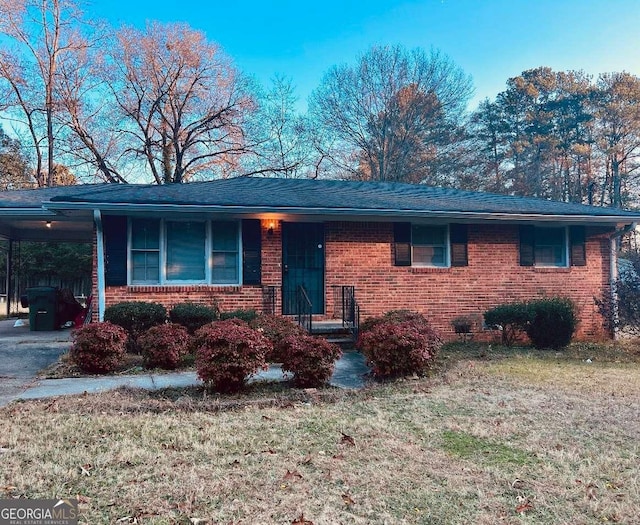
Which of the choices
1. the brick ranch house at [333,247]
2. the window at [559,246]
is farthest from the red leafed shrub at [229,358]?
the window at [559,246]

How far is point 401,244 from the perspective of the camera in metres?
10.0

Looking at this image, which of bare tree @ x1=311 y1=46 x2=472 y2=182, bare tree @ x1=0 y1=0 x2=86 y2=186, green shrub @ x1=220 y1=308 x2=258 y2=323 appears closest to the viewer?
green shrub @ x1=220 y1=308 x2=258 y2=323

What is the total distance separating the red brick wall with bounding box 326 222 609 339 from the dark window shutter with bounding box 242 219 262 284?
4.73 feet

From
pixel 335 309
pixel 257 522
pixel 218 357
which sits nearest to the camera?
pixel 257 522

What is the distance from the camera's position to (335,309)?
32.6ft

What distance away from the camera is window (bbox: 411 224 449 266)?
10242 millimetres

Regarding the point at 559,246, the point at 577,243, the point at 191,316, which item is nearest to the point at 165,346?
the point at 191,316

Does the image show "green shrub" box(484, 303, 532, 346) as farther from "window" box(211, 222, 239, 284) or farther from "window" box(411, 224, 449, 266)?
"window" box(211, 222, 239, 284)

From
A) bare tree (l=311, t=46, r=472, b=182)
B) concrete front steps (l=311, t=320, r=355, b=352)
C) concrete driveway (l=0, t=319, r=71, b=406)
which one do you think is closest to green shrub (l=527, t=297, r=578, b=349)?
concrete front steps (l=311, t=320, r=355, b=352)

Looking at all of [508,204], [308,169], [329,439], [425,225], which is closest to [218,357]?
[329,439]

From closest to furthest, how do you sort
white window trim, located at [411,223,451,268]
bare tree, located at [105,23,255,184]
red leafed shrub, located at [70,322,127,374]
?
red leafed shrub, located at [70,322,127,374] < white window trim, located at [411,223,451,268] < bare tree, located at [105,23,255,184]

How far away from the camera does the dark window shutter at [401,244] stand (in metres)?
10.0

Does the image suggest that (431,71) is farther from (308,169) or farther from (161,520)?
(161,520)

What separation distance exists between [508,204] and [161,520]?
10113 mm
